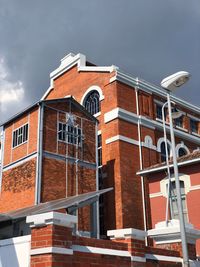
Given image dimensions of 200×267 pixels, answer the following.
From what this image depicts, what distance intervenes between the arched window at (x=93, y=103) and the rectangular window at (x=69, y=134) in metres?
4.80

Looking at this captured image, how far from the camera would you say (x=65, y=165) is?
70.5 ft

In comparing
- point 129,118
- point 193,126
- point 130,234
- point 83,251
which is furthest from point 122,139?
point 83,251

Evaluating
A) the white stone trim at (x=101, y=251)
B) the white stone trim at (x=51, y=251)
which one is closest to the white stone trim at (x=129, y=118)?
the white stone trim at (x=101, y=251)

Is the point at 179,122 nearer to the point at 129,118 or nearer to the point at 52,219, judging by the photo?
the point at 129,118

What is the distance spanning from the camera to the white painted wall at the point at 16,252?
762cm

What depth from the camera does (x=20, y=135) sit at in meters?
A: 22.4

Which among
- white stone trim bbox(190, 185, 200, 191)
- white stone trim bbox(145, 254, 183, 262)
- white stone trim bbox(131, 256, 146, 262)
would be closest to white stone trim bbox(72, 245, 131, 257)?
white stone trim bbox(131, 256, 146, 262)

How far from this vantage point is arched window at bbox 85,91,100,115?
2742cm

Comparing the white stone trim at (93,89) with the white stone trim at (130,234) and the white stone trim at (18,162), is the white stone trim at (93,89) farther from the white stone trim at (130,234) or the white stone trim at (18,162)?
the white stone trim at (130,234)

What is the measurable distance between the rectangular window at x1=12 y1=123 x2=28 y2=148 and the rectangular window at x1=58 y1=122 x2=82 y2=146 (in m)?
1.92

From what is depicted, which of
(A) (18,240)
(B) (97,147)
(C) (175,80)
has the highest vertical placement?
(B) (97,147)

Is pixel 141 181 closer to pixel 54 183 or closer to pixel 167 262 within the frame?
pixel 54 183

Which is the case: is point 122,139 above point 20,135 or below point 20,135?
above

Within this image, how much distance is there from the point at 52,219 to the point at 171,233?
12.8 feet
